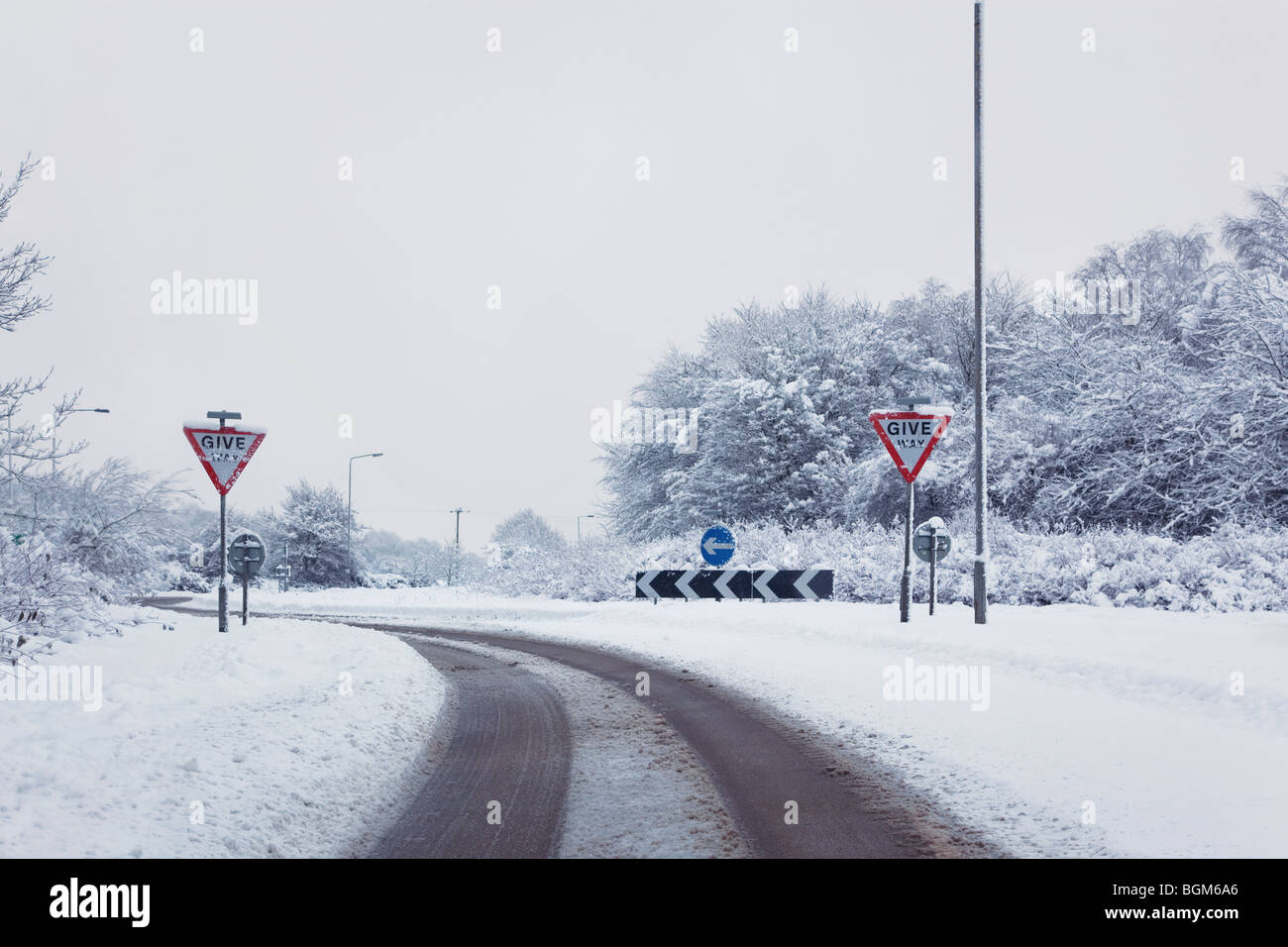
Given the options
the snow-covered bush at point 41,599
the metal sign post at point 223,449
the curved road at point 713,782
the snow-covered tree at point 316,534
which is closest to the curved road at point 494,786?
the curved road at point 713,782

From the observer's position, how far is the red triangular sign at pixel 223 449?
1341cm

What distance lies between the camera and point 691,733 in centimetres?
892

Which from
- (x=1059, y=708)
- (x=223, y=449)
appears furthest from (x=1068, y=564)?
(x=223, y=449)

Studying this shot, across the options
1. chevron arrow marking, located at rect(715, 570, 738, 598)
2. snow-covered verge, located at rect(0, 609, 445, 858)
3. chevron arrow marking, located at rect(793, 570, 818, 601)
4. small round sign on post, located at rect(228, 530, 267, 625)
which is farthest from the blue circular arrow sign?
snow-covered verge, located at rect(0, 609, 445, 858)

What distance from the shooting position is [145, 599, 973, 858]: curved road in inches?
216

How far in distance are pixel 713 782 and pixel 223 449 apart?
31.5 ft

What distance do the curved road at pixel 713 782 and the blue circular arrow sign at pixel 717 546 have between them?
819 centimetres

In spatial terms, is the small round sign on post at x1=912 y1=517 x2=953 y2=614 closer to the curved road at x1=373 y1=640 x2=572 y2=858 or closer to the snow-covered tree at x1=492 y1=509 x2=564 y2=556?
the curved road at x1=373 y1=640 x2=572 y2=858

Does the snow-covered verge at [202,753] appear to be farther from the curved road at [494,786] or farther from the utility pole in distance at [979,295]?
the utility pole in distance at [979,295]

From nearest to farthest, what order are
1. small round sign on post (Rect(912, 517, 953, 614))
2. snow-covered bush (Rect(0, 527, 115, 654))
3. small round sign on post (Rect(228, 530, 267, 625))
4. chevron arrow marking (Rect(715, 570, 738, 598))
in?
1. snow-covered bush (Rect(0, 527, 115, 654))
2. small round sign on post (Rect(228, 530, 267, 625))
3. small round sign on post (Rect(912, 517, 953, 614))
4. chevron arrow marking (Rect(715, 570, 738, 598))

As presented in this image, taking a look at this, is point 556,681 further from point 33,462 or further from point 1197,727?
point 1197,727

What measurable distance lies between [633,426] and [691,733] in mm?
35843

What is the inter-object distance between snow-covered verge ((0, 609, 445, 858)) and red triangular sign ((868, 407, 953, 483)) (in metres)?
8.29
